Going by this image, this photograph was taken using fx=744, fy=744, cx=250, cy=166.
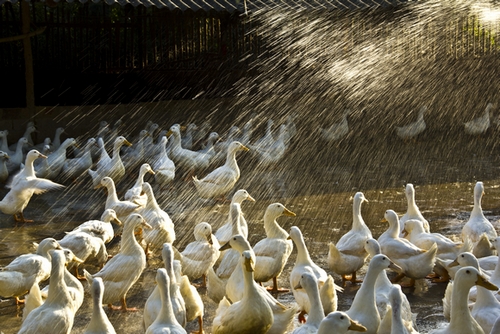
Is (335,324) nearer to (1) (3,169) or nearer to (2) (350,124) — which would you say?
(1) (3,169)

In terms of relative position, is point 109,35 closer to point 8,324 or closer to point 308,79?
point 308,79

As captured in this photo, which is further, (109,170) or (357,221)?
(109,170)

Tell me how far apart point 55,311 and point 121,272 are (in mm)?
1158

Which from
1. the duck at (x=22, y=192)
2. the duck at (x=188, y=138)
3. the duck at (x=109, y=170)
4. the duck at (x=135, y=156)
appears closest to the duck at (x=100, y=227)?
the duck at (x=22, y=192)

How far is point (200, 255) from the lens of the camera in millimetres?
7246

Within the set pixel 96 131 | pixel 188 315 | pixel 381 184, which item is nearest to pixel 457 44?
pixel 381 184

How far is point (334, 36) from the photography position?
59.7 feet

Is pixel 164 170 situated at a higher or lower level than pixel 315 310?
lower

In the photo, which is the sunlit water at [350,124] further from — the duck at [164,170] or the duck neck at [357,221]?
the duck neck at [357,221]

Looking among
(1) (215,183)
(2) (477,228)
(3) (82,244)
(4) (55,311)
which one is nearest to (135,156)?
(1) (215,183)

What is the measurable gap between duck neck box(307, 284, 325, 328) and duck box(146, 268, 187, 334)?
0.91 metres

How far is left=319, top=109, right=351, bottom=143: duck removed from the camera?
619 inches

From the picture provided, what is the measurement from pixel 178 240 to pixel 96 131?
6.62 metres

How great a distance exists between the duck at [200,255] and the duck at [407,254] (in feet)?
5.57
